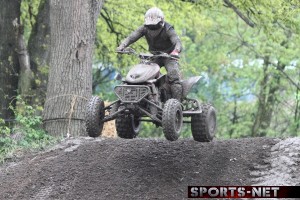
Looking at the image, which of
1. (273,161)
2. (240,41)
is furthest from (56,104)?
(240,41)

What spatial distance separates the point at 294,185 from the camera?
970cm

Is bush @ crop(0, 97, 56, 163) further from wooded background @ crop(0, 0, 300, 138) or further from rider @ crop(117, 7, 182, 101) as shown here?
rider @ crop(117, 7, 182, 101)

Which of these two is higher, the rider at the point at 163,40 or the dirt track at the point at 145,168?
the rider at the point at 163,40

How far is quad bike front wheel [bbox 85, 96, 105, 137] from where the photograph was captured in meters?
10.6

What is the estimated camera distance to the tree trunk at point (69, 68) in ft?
46.9

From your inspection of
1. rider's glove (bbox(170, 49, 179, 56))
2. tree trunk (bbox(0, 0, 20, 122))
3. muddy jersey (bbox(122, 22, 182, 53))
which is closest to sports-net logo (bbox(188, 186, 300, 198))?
rider's glove (bbox(170, 49, 179, 56))

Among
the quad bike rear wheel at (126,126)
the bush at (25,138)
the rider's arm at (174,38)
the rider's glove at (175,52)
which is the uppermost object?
the rider's arm at (174,38)

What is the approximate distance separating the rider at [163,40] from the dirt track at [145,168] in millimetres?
1223

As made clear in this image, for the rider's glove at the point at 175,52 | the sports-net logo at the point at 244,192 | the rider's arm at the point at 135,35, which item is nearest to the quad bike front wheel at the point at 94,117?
the rider's arm at the point at 135,35

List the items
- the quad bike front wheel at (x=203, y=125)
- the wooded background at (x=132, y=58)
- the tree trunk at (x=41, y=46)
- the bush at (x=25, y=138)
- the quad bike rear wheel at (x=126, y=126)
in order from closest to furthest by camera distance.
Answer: the quad bike front wheel at (x=203, y=125) < the quad bike rear wheel at (x=126, y=126) < the bush at (x=25, y=138) < the wooded background at (x=132, y=58) < the tree trunk at (x=41, y=46)

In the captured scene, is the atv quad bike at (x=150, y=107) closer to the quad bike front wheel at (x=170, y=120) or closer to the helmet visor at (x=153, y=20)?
the quad bike front wheel at (x=170, y=120)

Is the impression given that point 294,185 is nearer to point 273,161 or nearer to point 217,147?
point 273,161

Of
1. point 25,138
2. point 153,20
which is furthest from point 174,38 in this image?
point 25,138

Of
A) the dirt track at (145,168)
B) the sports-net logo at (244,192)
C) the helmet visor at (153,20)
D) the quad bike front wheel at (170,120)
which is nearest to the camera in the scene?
the sports-net logo at (244,192)
